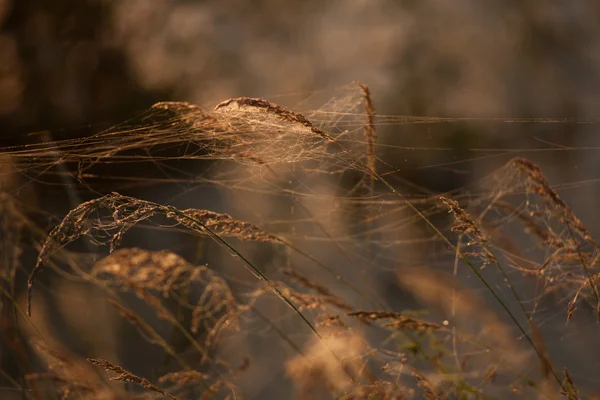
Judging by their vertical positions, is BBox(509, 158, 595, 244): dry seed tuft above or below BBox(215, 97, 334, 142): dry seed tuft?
below

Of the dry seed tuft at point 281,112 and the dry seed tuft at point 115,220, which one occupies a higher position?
the dry seed tuft at point 281,112

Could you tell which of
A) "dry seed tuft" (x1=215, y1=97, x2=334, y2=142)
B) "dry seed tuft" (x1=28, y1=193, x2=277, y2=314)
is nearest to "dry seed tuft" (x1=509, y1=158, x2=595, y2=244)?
"dry seed tuft" (x1=215, y1=97, x2=334, y2=142)

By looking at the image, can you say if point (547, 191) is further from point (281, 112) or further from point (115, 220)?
point (115, 220)

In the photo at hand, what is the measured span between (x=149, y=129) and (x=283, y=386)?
912 millimetres

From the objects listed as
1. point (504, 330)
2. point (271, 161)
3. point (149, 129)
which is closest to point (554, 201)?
point (271, 161)

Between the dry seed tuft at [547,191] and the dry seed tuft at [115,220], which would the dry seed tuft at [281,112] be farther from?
the dry seed tuft at [547,191]

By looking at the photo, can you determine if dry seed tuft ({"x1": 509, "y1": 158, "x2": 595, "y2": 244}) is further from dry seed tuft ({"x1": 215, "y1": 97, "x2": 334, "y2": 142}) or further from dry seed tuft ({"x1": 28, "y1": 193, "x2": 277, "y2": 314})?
dry seed tuft ({"x1": 28, "y1": 193, "x2": 277, "y2": 314})

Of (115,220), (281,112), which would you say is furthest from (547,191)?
(115,220)

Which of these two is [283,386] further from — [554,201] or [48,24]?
[48,24]

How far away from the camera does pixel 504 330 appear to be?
5.64 ft

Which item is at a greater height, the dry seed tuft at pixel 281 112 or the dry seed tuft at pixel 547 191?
the dry seed tuft at pixel 281 112

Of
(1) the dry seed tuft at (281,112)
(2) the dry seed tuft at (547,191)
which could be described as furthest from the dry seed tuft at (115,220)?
(2) the dry seed tuft at (547,191)

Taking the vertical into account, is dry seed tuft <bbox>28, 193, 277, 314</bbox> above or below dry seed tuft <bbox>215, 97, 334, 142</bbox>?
below

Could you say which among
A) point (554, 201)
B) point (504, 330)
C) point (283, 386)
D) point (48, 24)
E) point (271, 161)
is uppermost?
point (48, 24)
